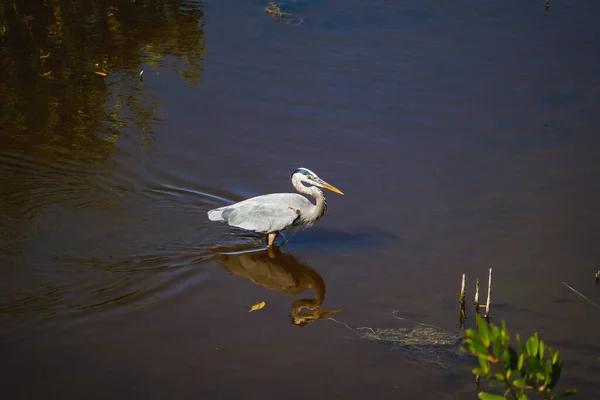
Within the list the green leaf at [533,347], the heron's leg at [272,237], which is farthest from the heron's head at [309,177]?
the green leaf at [533,347]

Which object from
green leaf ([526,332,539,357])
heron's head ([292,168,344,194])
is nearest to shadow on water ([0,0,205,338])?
heron's head ([292,168,344,194])

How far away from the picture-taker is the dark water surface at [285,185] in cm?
698

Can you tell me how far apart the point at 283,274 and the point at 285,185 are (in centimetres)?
178

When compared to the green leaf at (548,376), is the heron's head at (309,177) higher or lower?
lower

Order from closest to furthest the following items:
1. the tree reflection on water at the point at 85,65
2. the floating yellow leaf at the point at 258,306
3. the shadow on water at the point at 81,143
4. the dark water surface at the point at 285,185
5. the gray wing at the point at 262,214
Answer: the dark water surface at the point at 285,185 < the floating yellow leaf at the point at 258,306 < the shadow on water at the point at 81,143 < the gray wing at the point at 262,214 < the tree reflection on water at the point at 85,65

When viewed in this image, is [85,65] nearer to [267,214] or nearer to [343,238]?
[267,214]

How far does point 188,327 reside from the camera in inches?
290

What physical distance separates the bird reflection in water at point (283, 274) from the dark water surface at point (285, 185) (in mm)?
35

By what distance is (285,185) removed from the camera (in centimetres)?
1006

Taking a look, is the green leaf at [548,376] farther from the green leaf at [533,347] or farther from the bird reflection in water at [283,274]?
the bird reflection in water at [283,274]

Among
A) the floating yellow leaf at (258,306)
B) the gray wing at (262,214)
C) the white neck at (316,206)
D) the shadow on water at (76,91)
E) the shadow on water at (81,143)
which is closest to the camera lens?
the floating yellow leaf at (258,306)

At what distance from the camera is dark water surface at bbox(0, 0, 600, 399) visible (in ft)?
22.9

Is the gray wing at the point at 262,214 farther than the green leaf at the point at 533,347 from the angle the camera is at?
Yes

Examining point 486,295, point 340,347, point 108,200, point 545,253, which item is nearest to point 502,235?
point 545,253
